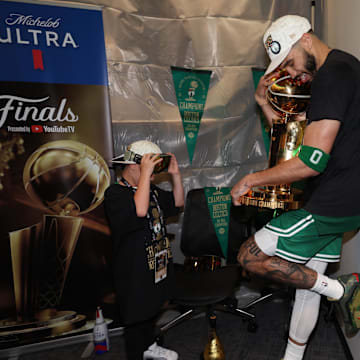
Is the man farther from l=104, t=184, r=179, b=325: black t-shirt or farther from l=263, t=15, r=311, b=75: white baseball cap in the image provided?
l=104, t=184, r=179, b=325: black t-shirt

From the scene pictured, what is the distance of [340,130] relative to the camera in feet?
4.10

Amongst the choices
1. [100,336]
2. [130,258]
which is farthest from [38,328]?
[130,258]

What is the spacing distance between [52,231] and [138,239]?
2.27ft

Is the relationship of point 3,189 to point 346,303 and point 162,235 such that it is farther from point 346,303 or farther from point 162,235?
point 346,303

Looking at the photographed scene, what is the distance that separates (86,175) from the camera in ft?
6.65

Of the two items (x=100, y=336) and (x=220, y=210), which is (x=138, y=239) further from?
(x=220, y=210)

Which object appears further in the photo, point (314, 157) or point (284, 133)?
point (284, 133)

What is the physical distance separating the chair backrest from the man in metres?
0.67

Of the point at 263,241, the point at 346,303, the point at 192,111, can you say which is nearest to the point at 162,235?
the point at 263,241

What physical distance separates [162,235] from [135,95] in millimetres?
1028

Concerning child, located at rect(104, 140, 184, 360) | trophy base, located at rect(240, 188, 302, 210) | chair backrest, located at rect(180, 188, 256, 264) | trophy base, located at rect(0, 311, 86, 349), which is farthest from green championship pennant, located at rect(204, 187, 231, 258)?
trophy base, located at rect(0, 311, 86, 349)

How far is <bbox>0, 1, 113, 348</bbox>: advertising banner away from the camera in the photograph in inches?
73.7

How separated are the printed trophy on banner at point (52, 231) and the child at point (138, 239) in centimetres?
46

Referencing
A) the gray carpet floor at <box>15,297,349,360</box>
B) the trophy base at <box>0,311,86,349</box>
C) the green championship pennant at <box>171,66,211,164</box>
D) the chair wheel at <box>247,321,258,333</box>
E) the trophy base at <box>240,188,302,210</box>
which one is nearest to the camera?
the trophy base at <box>240,188,302,210</box>
